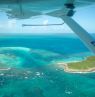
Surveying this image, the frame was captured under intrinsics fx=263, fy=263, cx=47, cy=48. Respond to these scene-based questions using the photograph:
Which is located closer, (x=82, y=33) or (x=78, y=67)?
(x=82, y=33)

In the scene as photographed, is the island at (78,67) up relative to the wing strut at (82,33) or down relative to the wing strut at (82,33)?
down

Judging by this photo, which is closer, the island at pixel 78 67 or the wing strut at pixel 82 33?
the wing strut at pixel 82 33

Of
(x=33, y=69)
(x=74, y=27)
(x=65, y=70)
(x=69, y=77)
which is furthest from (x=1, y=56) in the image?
(x=74, y=27)

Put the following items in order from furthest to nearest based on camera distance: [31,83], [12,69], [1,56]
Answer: [1,56] < [12,69] < [31,83]

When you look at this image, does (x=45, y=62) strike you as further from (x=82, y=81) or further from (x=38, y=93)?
(x=38, y=93)

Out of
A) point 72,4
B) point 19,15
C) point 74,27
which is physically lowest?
point 74,27

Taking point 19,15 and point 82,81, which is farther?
point 82,81

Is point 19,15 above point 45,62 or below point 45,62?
above

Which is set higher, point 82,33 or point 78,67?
point 82,33
